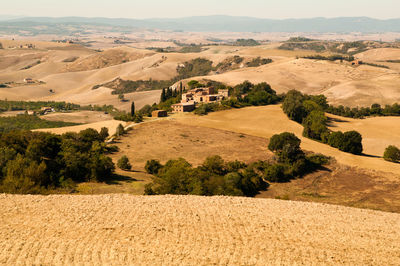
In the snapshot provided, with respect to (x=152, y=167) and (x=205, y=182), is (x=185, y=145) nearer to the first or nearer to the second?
(x=152, y=167)

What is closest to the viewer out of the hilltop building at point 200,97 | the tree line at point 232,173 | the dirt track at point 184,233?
the dirt track at point 184,233

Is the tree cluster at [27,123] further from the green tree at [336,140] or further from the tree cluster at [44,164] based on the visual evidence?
the green tree at [336,140]

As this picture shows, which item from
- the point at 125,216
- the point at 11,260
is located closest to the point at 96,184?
the point at 125,216

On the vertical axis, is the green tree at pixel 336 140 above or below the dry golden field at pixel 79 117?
above

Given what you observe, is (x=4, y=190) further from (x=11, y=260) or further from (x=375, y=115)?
(x=375, y=115)

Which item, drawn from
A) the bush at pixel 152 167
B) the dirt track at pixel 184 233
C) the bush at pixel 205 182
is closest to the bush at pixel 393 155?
the bush at pixel 205 182

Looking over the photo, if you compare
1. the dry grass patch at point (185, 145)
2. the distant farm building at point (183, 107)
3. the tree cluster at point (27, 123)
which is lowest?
the tree cluster at point (27, 123)

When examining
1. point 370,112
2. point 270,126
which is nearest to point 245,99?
point 270,126
